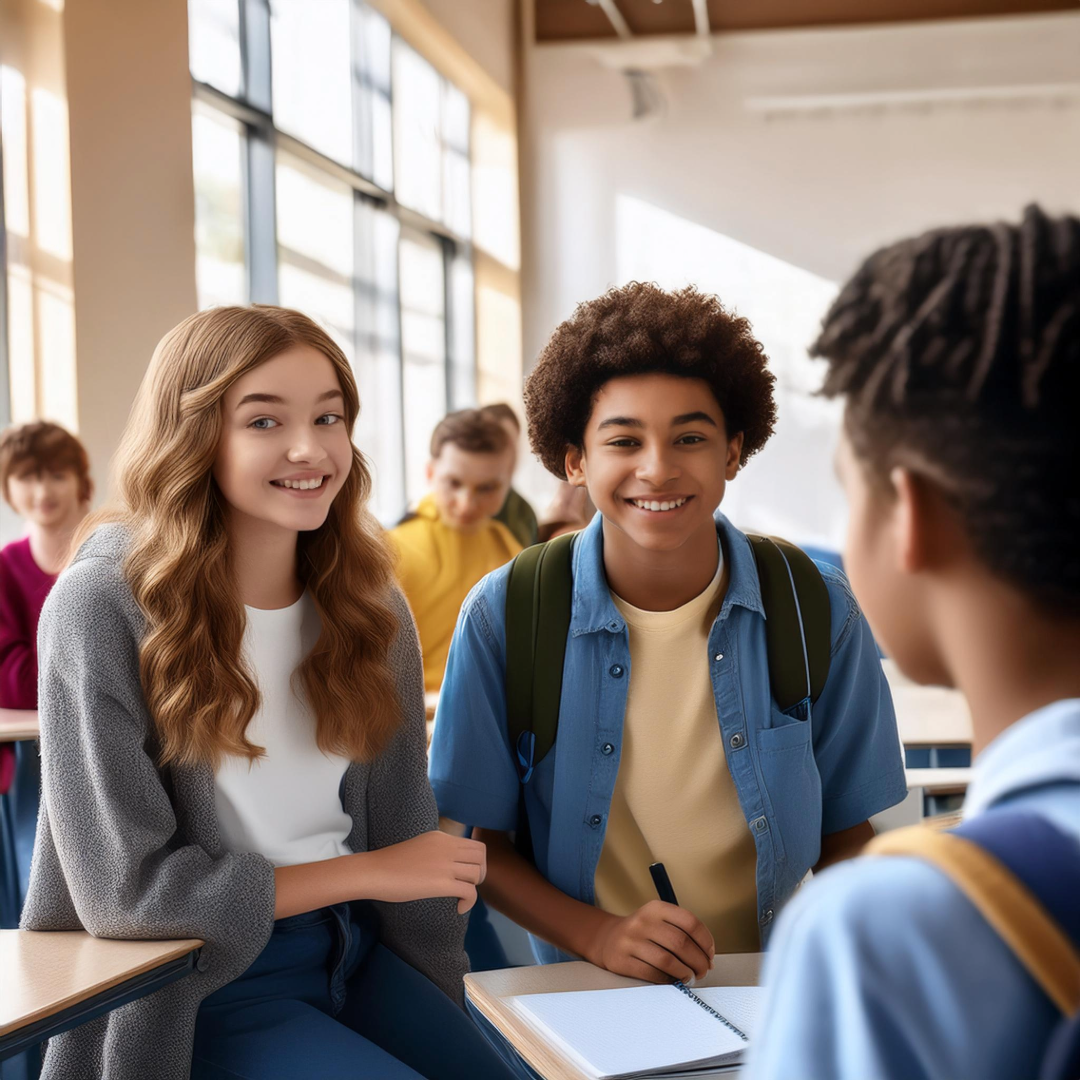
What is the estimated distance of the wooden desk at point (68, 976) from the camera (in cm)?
112

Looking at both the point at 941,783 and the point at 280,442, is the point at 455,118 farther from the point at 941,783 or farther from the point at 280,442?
the point at 280,442

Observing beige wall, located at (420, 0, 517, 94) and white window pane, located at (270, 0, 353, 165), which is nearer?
white window pane, located at (270, 0, 353, 165)

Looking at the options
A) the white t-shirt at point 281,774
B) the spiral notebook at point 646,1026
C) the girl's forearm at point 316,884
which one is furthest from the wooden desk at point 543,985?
the white t-shirt at point 281,774

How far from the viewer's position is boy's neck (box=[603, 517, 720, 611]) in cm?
154

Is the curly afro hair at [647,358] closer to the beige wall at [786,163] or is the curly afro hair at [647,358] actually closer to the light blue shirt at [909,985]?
the light blue shirt at [909,985]

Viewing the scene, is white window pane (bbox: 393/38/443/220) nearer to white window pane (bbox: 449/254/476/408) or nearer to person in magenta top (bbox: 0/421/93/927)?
white window pane (bbox: 449/254/476/408)

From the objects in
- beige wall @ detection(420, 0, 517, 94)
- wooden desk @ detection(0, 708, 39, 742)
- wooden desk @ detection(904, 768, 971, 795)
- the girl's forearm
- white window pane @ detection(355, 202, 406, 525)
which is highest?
beige wall @ detection(420, 0, 517, 94)

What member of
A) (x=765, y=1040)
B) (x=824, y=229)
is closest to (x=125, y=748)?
(x=765, y=1040)

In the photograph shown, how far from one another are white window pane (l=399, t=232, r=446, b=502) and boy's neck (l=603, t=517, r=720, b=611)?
541 cm

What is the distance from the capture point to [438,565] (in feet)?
12.4

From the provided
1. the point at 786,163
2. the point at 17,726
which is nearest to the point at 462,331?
the point at 786,163

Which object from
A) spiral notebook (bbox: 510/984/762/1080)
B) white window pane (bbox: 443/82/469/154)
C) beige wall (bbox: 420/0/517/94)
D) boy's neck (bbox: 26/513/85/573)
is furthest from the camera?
white window pane (bbox: 443/82/469/154)

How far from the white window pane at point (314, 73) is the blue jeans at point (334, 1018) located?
4620 mm

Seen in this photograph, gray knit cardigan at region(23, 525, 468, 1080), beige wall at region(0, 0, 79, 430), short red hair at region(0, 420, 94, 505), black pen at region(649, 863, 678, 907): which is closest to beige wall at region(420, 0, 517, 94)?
beige wall at region(0, 0, 79, 430)
